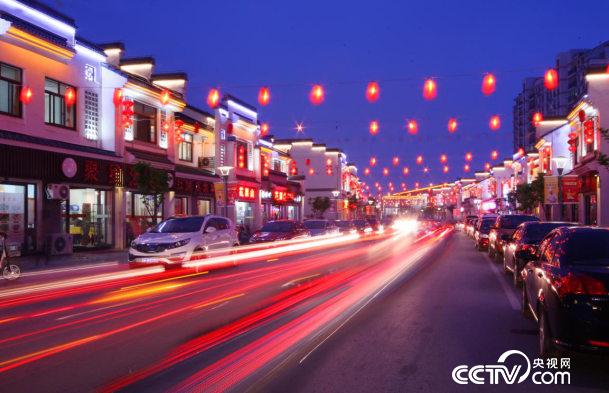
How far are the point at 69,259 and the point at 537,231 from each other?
17.4 m

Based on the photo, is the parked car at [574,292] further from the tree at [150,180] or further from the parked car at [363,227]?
the parked car at [363,227]

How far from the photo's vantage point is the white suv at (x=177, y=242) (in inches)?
712

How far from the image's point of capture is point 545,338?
7379 millimetres

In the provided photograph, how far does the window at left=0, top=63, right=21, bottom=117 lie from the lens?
75.4 feet

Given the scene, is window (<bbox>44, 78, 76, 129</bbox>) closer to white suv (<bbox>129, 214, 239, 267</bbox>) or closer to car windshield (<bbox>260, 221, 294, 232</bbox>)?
white suv (<bbox>129, 214, 239, 267</bbox>)

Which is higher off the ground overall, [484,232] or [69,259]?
[484,232]

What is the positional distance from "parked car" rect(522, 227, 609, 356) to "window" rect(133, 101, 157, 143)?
2711cm

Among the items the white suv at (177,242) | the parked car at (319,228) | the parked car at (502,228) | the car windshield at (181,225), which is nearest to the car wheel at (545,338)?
the white suv at (177,242)

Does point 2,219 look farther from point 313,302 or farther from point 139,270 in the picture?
point 313,302

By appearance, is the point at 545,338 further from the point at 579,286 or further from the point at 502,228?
the point at 502,228

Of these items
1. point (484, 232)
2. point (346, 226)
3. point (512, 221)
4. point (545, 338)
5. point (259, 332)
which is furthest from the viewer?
point (346, 226)

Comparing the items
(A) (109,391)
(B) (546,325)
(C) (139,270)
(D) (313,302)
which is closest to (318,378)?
(A) (109,391)

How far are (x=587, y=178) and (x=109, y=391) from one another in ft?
127

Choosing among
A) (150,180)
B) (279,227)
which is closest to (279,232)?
(279,227)
